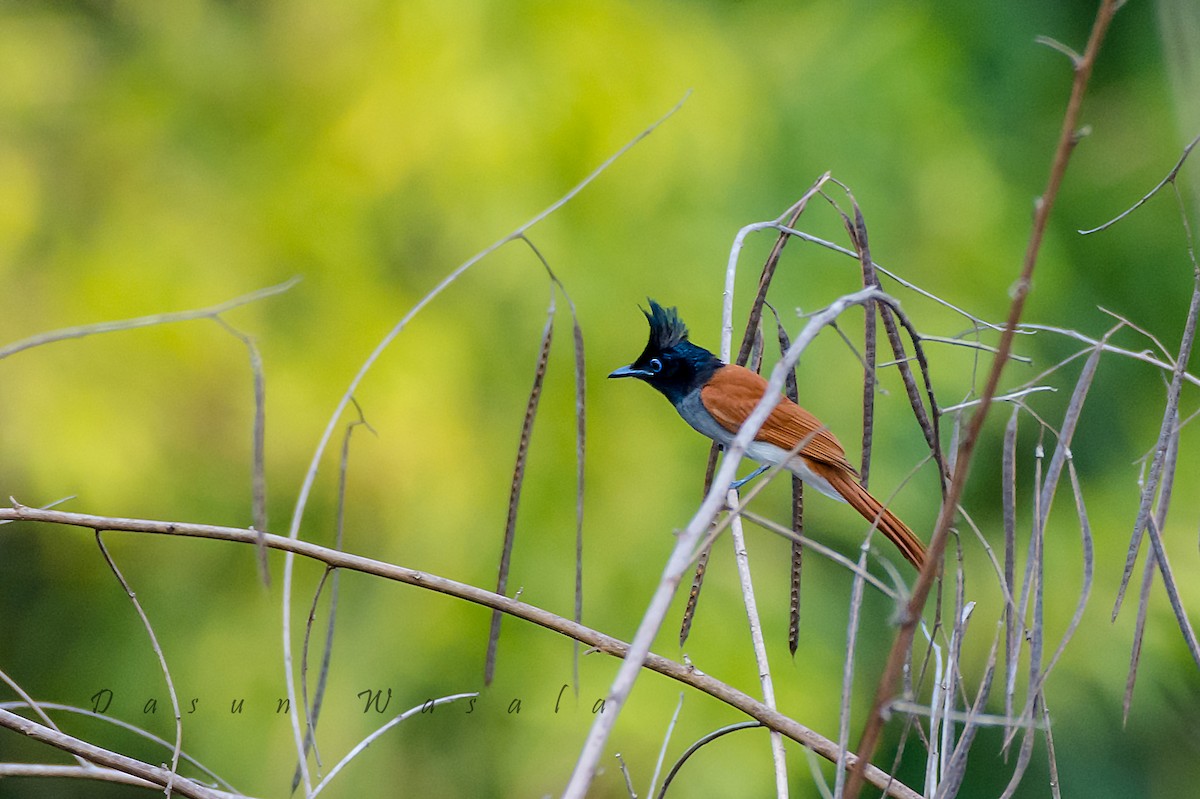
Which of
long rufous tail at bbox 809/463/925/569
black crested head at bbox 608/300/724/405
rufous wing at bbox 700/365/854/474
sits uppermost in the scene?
black crested head at bbox 608/300/724/405

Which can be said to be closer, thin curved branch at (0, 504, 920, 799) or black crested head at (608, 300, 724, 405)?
thin curved branch at (0, 504, 920, 799)

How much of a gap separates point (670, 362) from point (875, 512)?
0.90 meters

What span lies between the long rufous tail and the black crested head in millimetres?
444

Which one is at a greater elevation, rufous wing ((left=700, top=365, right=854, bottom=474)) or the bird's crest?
the bird's crest

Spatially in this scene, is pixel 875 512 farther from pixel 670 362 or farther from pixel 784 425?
pixel 670 362

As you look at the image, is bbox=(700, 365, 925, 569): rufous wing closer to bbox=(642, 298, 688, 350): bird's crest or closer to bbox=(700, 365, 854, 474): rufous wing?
bbox=(700, 365, 854, 474): rufous wing

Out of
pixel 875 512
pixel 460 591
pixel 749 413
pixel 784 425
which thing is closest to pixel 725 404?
pixel 749 413

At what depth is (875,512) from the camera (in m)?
2.65

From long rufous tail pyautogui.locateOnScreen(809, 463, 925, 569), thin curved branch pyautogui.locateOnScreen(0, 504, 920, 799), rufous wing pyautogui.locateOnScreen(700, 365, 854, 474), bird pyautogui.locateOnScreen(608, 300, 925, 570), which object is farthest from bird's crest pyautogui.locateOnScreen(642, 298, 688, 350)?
thin curved branch pyautogui.locateOnScreen(0, 504, 920, 799)

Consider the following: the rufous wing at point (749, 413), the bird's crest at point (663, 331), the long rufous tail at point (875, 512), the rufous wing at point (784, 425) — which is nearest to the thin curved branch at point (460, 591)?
the long rufous tail at point (875, 512)

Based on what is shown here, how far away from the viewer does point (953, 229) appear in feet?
17.4

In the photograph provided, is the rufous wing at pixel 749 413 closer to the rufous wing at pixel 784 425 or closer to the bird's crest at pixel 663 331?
the rufous wing at pixel 784 425

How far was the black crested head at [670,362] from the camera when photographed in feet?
10.5

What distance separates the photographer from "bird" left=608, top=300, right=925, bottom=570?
9.84 feet
